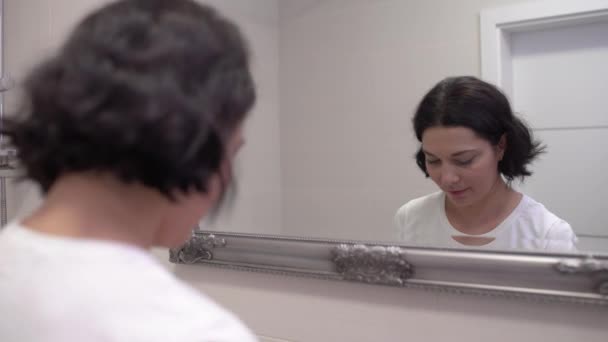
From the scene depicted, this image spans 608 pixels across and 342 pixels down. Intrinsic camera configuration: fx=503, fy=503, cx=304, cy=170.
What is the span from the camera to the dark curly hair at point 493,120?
70 centimetres

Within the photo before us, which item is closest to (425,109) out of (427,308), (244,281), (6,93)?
(427,308)

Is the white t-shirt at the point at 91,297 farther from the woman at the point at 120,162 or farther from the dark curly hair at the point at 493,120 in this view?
the dark curly hair at the point at 493,120

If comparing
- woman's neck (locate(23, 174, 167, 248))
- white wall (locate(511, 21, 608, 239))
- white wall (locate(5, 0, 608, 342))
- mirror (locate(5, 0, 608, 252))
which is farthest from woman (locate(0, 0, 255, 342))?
white wall (locate(511, 21, 608, 239))

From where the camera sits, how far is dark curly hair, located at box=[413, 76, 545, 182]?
0.70m

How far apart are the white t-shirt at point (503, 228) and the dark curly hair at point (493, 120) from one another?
0.05 meters

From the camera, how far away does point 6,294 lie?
34cm

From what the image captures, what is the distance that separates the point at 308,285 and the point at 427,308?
20 centimetres

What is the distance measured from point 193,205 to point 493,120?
48 centimetres

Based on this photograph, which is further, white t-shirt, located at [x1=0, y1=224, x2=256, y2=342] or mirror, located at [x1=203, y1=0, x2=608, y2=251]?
mirror, located at [x1=203, y1=0, x2=608, y2=251]

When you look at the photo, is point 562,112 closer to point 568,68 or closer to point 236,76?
point 568,68

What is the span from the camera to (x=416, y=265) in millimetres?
700

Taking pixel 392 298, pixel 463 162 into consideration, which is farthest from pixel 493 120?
pixel 392 298

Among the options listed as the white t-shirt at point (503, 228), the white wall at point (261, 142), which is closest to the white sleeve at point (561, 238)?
the white t-shirt at point (503, 228)

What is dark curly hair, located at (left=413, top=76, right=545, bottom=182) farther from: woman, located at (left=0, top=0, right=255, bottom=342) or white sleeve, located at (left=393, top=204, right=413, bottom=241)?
woman, located at (left=0, top=0, right=255, bottom=342)
